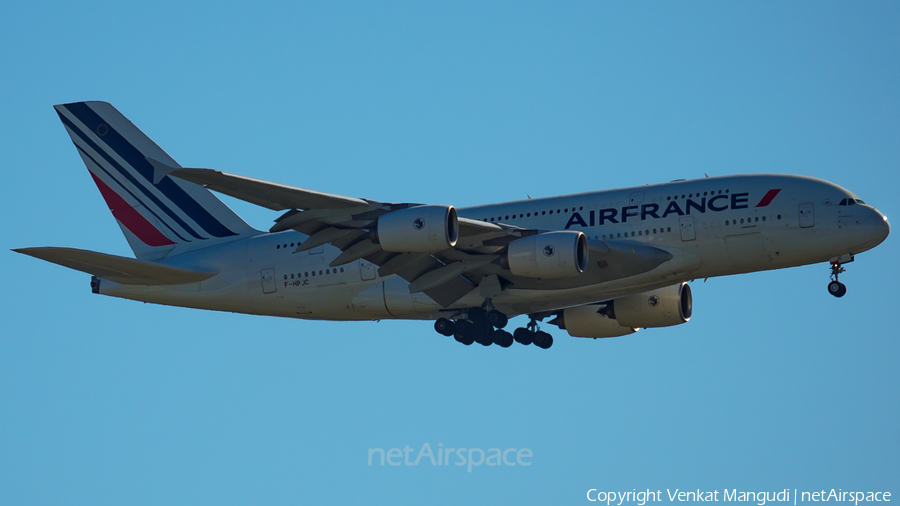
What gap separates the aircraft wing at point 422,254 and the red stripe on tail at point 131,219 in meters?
9.84

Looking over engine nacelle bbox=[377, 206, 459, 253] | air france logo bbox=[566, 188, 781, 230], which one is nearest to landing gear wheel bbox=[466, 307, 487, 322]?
air france logo bbox=[566, 188, 781, 230]

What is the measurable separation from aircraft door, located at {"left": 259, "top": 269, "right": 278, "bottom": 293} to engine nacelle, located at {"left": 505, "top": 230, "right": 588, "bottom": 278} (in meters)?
8.61

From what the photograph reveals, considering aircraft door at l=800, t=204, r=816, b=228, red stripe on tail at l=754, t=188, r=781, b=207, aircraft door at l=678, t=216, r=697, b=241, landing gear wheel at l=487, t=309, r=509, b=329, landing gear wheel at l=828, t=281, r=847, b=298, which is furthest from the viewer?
landing gear wheel at l=487, t=309, r=509, b=329

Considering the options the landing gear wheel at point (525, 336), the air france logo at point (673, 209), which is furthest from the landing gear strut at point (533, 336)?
the air france logo at point (673, 209)

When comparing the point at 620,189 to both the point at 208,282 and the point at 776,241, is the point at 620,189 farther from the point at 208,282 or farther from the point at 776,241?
the point at 208,282

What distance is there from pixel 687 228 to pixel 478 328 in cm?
754

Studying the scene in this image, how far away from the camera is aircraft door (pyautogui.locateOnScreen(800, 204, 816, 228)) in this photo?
1230 inches

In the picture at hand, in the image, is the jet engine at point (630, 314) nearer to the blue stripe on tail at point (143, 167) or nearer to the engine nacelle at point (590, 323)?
the engine nacelle at point (590, 323)

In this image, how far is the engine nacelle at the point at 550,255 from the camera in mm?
30453

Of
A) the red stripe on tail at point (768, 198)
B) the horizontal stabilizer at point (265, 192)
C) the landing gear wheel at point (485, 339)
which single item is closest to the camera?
the horizontal stabilizer at point (265, 192)

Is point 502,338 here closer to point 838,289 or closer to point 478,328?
point 478,328

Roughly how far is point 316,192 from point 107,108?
50.3 feet

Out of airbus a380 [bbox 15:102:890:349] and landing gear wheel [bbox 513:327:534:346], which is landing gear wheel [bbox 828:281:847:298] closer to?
airbus a380 [bbox 15:102:890:349]

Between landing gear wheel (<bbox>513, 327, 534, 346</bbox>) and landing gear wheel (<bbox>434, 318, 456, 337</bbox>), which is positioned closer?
landing gear wheel (<bbox>434, 318, 456, 337</bbox>)
